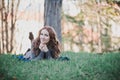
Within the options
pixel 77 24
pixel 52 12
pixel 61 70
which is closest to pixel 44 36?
pixel 61 70

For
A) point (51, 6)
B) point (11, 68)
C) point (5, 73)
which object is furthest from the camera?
point (51, 6)

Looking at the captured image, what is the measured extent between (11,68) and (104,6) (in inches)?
217

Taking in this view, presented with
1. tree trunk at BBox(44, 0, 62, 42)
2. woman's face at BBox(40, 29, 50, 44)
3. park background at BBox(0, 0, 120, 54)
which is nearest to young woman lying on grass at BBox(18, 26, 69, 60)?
woman's face at BBox(40, 29, 50, 44)

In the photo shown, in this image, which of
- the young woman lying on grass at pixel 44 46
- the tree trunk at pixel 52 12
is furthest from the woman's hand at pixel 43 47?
the tree trunk at pixel 52 12

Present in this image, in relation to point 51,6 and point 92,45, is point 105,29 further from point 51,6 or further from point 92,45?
point 51,6

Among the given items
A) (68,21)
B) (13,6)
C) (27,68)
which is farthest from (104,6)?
(27,68)

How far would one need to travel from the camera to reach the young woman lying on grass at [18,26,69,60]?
211 inches

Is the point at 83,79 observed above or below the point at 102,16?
below

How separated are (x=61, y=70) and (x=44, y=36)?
0.78m

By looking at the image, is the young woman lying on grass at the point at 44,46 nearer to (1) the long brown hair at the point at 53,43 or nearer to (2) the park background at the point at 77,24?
(1) the long brown hair at the point at 53,43

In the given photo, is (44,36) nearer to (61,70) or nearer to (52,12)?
(61,70)

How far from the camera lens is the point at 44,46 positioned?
5.38m

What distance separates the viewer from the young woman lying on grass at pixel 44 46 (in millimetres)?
A: 5367

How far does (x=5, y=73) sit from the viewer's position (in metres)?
4.40
